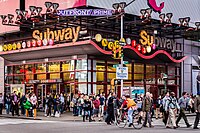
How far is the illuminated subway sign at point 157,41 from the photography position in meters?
39.9

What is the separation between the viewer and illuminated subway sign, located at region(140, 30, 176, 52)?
39906 mm

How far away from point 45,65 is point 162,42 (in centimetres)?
1206

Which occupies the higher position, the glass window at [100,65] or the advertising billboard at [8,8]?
the advertising billboard at [8,8]

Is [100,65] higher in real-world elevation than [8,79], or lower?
higher

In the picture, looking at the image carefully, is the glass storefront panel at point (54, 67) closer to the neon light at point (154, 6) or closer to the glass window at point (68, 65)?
the glass window at point (68, 65)

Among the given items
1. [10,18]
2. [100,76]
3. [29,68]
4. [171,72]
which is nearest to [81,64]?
[100,76]

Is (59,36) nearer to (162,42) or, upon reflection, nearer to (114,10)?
(114,10)

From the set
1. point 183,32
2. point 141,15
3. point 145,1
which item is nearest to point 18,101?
point 141,15

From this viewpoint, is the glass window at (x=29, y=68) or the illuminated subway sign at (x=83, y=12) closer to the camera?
the illuminated subway sign at (x=83, y=12)

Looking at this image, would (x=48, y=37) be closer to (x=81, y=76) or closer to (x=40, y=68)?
(x=40, y=68)

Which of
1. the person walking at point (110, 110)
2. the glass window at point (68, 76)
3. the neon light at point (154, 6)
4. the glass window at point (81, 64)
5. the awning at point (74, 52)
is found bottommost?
the person walking at point (110, 110)

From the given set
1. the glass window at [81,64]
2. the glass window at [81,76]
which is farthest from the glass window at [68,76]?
the glass window at [81,64]

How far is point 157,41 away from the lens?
140 feet

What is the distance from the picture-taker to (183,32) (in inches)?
1729
